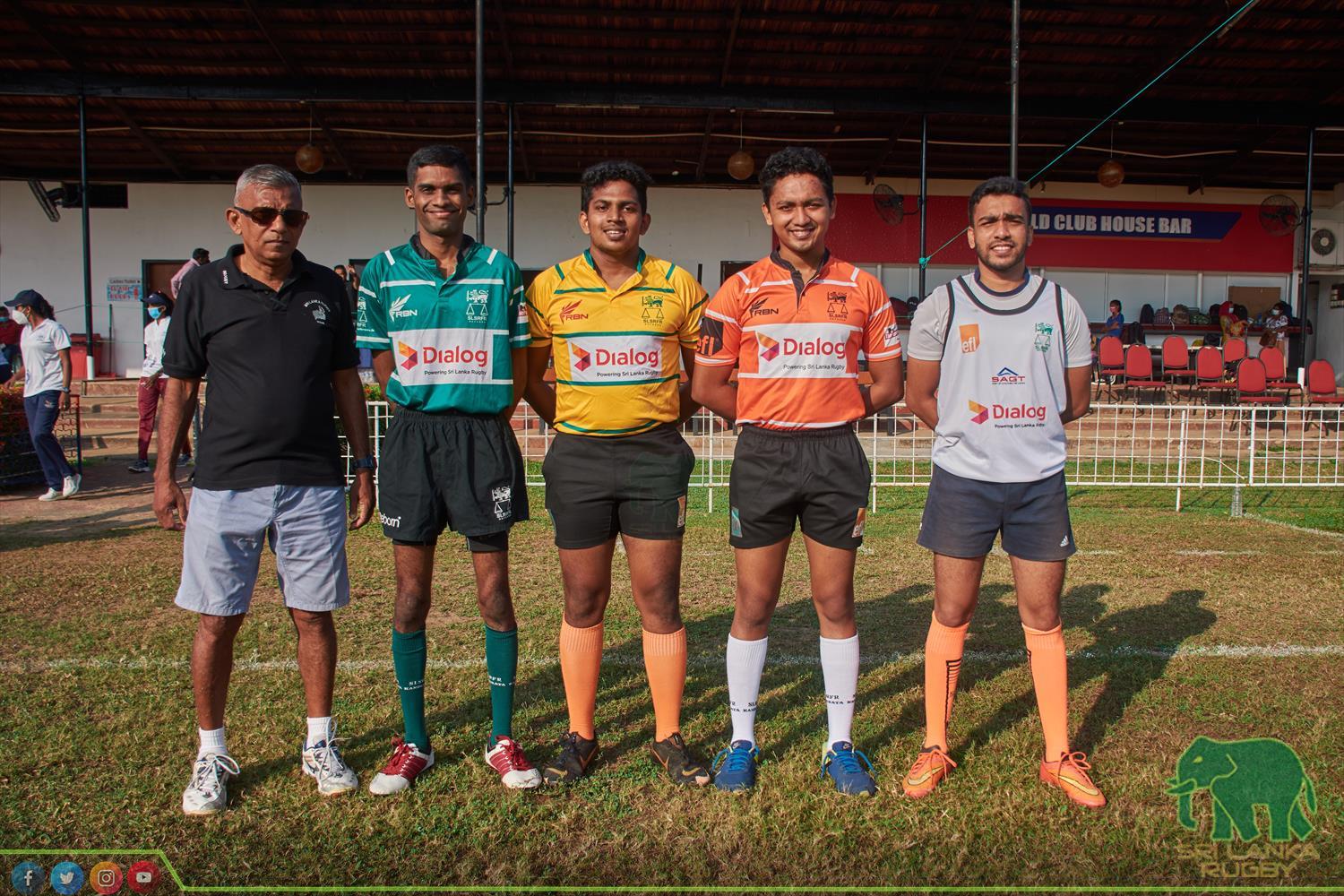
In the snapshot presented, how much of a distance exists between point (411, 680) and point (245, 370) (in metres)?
1.24

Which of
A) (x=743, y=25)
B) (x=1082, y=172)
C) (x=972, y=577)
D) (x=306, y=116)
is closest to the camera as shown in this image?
(x=972, y=577)

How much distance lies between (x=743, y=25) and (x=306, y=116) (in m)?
8.16

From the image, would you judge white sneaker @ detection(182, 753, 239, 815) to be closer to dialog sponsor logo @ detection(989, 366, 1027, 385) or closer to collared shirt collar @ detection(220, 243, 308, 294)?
collared shirt collar @ detection(220, 243, 308, 294)

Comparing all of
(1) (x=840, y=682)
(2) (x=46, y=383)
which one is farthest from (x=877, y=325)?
(2) (x=46, y=383)

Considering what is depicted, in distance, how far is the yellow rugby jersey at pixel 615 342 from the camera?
10.5 feet

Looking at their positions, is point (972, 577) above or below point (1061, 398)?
below

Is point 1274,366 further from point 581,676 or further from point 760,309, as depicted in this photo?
point 581,676

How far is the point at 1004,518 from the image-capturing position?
3.26 m

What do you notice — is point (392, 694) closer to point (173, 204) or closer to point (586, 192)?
point (586, 192)

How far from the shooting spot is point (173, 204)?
1920 cm

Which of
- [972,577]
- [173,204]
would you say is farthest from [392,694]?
[173,204]

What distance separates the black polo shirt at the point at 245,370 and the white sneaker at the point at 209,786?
934 millimetres

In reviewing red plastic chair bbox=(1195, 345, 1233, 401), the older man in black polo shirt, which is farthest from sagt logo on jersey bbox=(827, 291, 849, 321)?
red plastic chair bbox=(1195, 345, 1233, 401)

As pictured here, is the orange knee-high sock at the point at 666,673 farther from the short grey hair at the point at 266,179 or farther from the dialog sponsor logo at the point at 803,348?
the short grey hair at the point at 266,179
